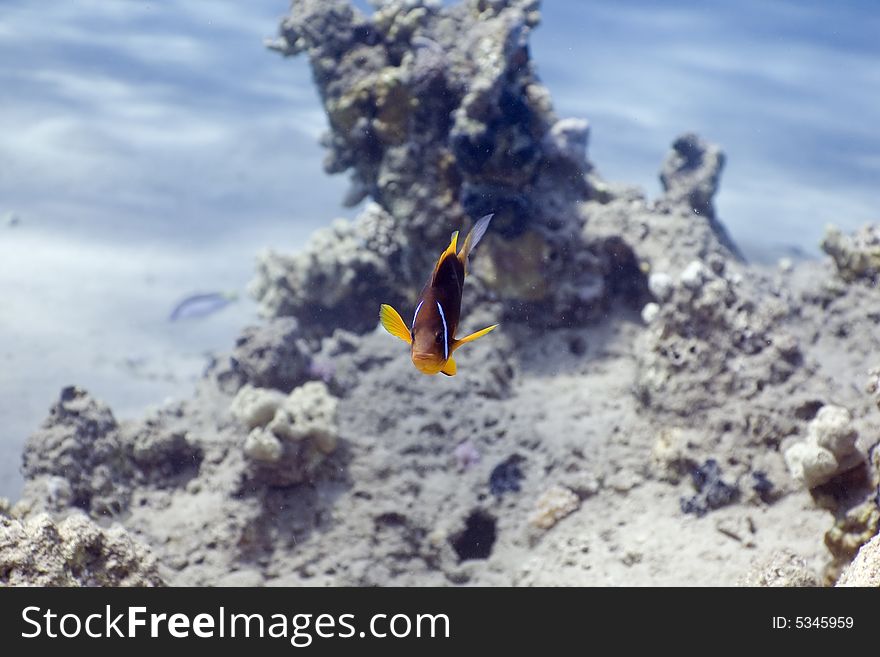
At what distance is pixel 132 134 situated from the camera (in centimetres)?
1242

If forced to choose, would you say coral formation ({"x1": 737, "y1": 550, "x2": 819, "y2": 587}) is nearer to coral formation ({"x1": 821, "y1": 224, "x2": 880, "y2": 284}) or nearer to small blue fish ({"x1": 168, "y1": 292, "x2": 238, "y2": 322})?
coral formation ({"x1": 821, "y1": 224, "x2": 880, "y2": 284})

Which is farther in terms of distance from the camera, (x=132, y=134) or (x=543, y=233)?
(x=132, y=134)

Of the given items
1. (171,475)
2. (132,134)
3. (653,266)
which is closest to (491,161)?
(653,266)

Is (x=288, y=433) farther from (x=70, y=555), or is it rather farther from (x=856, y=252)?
(x=856, y=252)

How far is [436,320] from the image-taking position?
1695 mm

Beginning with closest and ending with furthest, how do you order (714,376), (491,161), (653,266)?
1. (714,376)
2. (491,161)
3. (653,266)

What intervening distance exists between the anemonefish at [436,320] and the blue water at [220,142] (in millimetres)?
5487

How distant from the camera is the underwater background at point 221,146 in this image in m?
7.94

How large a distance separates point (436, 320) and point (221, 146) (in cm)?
1234

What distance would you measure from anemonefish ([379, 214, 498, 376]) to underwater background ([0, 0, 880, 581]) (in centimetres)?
374

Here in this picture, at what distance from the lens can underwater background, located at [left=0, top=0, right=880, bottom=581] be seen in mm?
7941

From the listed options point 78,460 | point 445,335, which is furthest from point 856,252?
point 78,460
